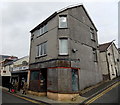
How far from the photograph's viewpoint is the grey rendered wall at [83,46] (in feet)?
39.7

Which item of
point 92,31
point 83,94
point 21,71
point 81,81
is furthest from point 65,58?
point 21,71

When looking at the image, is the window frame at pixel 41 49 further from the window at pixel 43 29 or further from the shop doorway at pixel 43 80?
the shop doorway at pixel 43 80

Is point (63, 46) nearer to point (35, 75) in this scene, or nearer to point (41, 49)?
point (41, 49)

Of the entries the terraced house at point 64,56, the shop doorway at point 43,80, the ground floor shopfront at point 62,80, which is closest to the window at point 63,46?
the terraced house at point 64,56

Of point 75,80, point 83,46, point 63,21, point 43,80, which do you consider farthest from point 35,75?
point 63,21

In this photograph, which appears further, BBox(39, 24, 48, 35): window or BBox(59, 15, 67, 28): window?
BBox(39, 24, 48, 35): window

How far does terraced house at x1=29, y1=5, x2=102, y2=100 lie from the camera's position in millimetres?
10359

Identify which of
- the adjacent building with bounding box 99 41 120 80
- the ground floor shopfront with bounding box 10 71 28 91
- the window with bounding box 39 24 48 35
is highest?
the window with bounding box 39 24 48 35

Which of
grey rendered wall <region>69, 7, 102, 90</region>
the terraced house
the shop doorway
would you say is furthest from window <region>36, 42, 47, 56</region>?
grey rendered wall <region>69, 7, 102, 90</region>

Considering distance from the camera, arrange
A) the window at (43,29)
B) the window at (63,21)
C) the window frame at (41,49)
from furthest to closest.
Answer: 1. the window at (43,29)
2. the window frame at (41,49)
3. the window at (63,21)

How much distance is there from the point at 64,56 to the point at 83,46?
3838mm

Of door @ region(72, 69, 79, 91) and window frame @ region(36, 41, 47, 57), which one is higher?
window frame @ region(36, 41, 47, 57)

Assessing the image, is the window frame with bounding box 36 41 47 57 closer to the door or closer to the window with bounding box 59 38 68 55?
the window with bounding box 59 38 68 55

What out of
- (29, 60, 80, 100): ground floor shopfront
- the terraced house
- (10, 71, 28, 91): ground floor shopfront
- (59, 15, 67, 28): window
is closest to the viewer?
(29, 60, 80, 100): ground floor shopfront
